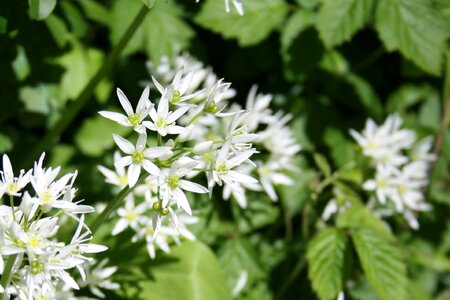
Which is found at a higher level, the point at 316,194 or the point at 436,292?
the point at 316,194

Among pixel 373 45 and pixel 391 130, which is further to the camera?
pixel 373 45

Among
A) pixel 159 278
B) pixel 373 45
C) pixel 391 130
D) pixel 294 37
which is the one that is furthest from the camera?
pixel 373 45

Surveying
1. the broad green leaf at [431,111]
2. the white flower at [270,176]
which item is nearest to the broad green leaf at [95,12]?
the white flower at [270,176]

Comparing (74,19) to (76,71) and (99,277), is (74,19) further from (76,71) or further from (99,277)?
(99,277)

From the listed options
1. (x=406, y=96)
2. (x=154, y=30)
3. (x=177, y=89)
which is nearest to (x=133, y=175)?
(x=177, y=89)

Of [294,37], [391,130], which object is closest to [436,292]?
[391,130]

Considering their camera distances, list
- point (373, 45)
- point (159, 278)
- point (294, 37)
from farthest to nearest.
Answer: point (373, 45) → point (294, 37) → point (159, 278)

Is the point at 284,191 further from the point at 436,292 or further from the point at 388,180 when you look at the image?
the point at 436,292
